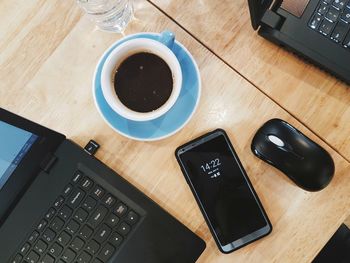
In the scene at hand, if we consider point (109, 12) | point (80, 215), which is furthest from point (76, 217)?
point (109, 12)

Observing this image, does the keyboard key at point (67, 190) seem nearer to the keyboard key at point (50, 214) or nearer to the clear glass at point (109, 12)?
the keyboard key at point (50, 214)

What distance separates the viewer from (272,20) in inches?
26.0

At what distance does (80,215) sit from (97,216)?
27 mm

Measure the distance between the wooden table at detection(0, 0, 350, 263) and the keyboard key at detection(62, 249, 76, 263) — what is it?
0.15 meters

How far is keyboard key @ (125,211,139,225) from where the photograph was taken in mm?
680

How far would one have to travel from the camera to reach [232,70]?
700 mm

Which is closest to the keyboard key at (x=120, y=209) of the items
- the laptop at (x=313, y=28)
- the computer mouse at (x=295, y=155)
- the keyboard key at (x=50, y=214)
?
the keyboard key at (x=50, y=214)

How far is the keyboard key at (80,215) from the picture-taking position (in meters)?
0.68

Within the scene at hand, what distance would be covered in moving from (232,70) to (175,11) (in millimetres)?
138

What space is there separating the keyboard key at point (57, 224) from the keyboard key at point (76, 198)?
0.10 feet

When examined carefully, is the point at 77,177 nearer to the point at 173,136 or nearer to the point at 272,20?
the point at 173,136

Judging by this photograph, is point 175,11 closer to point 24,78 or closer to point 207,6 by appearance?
point 207,6

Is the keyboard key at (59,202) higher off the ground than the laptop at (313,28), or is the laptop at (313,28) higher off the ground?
the laptop at (313,28)

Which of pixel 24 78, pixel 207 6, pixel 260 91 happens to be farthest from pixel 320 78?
pixel 24 78
